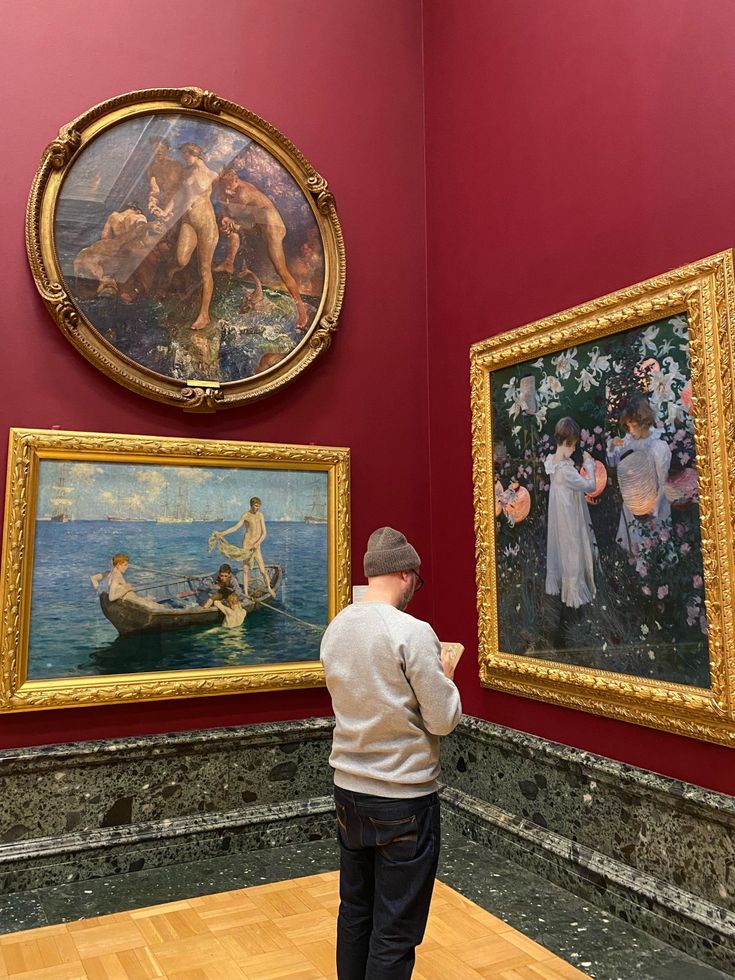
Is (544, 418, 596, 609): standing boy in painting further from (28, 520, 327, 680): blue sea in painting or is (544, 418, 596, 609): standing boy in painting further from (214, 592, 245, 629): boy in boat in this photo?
(214, 592, 245, 629): boy in boat

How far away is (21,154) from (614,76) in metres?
3.65

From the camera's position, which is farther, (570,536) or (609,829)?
(570,536)

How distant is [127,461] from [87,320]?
933 millimetres

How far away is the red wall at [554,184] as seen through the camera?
3.88 metres

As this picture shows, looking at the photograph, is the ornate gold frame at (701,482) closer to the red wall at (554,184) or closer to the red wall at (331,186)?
the red wall at (554,184)

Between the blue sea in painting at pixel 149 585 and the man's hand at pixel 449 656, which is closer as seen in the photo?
the man's hand at pixel 449 656

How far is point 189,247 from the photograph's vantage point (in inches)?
207

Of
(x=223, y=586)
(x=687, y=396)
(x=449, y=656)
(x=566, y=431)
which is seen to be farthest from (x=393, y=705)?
(x=223, y=586)

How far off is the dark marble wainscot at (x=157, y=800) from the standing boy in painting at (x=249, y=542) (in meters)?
1.03

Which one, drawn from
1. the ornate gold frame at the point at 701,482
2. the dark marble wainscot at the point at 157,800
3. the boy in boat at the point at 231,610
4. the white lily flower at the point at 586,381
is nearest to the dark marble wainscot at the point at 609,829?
the ornate gold frame at the point at 701,482

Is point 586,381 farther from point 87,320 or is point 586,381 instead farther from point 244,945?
point 244,945

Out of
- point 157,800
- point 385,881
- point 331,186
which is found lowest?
point 157,800

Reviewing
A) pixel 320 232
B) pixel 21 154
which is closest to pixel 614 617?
pixel 320 232

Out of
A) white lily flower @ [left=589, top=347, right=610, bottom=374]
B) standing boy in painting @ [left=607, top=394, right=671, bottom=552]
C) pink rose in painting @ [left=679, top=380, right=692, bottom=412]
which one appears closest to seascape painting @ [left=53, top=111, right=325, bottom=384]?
white lily flower @ [left=589, top=347, right=610, bottom=374]
